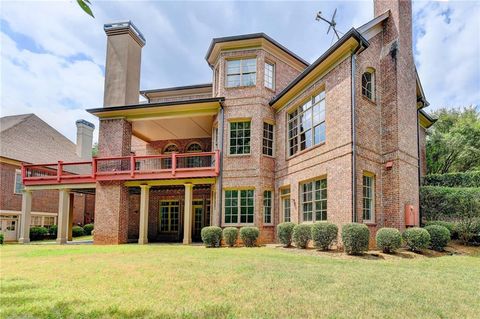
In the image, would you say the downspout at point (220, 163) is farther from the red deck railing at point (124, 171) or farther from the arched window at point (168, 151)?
the arched window at point (168, 151)

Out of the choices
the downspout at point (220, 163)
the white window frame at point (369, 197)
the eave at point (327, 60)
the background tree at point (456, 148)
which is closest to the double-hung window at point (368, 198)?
the white window frame at point (369, 197)

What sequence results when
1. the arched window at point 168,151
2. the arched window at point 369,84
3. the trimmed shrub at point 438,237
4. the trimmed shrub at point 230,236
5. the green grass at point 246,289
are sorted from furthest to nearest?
the arched window at point 168,151, the trimmed shrub at point 230,236, the arched window at point 369,84, the trimmed shrub at point 438,237, the green grass at point 246,289

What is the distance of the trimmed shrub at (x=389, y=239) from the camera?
9.00 m

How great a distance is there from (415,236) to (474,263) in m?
1.59

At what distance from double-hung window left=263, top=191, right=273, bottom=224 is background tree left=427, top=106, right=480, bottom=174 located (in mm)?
16427

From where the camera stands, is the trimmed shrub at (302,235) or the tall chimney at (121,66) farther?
the tall chimney at (121,66)

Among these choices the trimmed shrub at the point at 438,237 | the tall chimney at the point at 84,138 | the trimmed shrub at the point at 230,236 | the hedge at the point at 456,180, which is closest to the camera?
the trimmed shrub at the point at 438,237

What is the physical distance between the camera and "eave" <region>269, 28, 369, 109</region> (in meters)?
10.2

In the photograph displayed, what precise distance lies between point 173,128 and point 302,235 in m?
11.0

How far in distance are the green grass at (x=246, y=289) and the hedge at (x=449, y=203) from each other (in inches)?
148

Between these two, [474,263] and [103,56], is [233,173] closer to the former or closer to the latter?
[474,263]

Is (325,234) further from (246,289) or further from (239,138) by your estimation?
(239,138)

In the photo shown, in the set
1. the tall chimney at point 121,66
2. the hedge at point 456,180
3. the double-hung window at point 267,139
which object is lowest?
the hedge at point 456,180

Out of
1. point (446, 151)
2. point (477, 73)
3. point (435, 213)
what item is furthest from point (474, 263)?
point (446, 151)
